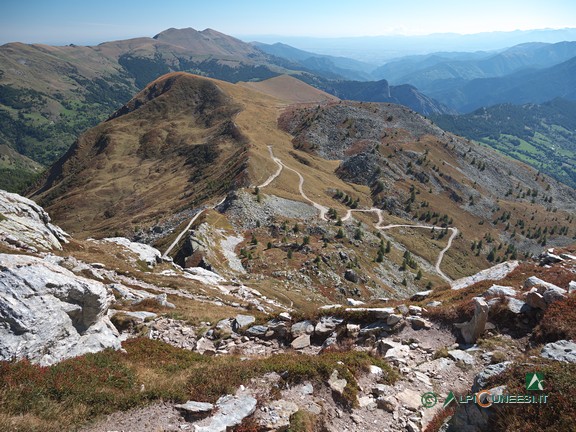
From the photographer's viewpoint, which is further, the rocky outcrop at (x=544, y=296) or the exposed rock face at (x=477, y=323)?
the exposed rock face at (x=477, y=323)

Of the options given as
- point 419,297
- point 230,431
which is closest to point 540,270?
point 419,297

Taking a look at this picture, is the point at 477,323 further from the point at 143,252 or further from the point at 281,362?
the point at 143,252

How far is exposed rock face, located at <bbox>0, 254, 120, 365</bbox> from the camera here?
14.6 m

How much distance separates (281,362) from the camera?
16.3 meters

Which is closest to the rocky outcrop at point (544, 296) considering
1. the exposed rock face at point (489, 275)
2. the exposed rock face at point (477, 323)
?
the exposed rock face at point (477, 323)

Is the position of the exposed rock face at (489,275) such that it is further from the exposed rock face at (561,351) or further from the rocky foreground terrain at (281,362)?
the exposed rock face at (561,351)

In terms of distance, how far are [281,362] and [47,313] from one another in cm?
1156

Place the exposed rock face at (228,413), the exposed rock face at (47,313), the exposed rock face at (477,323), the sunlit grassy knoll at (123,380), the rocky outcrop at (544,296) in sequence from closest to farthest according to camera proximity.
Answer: the sunlit grassy knoll at (123,380) < the exposed rock face at (228,413) < the exposed rock face at (47,313) < the rocky outcrop at (544,296) < the exposed rock face at (477,323)

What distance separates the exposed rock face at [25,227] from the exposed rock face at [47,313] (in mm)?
20570

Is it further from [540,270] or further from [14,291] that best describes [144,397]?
[540,270]

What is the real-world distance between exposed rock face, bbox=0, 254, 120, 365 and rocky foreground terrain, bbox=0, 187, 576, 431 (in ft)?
0.18

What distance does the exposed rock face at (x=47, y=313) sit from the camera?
14.6 meters

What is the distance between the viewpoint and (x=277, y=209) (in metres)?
99.3

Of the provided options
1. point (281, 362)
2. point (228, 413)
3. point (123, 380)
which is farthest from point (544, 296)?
point (123, 380)
